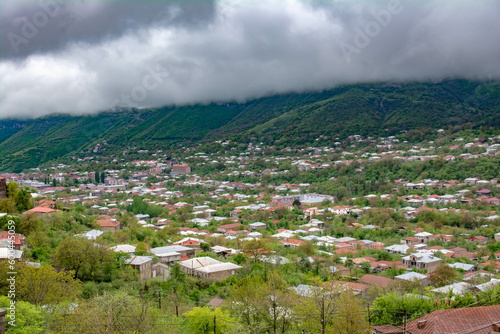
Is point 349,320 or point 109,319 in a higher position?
point 109,319

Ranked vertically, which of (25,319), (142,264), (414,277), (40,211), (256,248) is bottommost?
(414,277)

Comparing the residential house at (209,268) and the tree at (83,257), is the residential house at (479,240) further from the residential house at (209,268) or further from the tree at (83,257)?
the tree at (83,257)

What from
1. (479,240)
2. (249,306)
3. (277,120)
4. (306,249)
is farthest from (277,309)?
(277,120)

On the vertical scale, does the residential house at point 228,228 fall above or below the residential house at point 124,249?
below

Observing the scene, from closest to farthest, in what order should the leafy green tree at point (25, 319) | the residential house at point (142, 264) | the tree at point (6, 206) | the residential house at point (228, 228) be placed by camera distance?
the leafy green tree at point (25, 319)
the residential house at point (142, 264)
the tree at point (6, 206)
the residential house at point (228, 228)

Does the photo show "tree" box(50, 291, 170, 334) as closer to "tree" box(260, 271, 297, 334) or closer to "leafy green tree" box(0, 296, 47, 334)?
"leafy green tree" box(0, 296, 47, 334)

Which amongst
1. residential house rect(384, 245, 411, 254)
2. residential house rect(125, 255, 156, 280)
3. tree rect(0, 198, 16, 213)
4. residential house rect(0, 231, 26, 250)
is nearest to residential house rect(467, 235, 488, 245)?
residential house rect(384, 245, 411, 254)

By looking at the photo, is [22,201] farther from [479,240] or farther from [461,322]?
[479,240]

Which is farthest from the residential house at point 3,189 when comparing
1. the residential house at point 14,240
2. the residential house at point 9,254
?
the residential house at point 9,254
